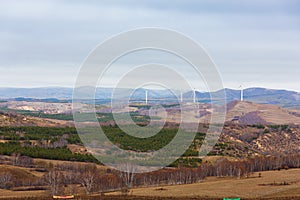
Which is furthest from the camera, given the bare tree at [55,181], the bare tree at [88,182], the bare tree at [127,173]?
the bare tree at [127,173]

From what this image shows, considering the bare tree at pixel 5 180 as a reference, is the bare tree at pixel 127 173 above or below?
above

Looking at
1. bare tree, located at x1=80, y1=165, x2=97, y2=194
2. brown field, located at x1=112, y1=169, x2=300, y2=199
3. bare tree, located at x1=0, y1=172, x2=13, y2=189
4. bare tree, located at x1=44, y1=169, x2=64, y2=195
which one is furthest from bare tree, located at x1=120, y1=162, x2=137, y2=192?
bare tree, located at x1=0, y1=172, x2=13, y2=189

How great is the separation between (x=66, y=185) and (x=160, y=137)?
35.3 metres

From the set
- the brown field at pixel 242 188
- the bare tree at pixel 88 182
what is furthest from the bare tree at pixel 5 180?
the brown field at pixel 242 188

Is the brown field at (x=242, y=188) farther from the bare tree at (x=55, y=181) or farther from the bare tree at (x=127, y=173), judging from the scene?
the bare tree at (x=55, y=181)

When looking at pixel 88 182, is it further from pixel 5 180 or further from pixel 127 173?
pixel 5 180

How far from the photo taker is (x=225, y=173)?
9950 centimetres

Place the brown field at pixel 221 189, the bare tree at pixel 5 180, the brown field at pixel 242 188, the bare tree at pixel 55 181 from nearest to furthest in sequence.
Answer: the brown field at pixel 221 189
the brown field at pixel 242 188
the bare tree at pixel 55 181
the bare tree at pixel 5 180

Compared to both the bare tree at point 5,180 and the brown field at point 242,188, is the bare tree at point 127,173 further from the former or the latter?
the bare tree at point 5,180

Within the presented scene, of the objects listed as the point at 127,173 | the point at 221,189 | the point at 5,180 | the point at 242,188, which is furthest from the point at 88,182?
the point at 242,188

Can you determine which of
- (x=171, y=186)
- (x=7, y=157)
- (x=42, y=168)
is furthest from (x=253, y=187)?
(x=7, y=157)

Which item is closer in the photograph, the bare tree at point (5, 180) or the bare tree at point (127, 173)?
the bare tree at point (127, 173)

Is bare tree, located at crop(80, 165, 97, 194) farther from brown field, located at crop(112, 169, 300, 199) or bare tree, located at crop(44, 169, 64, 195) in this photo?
brown field, located at crop(112, 169, 300, 199)

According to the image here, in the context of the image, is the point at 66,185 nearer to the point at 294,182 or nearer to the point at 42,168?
the point at 42,168
